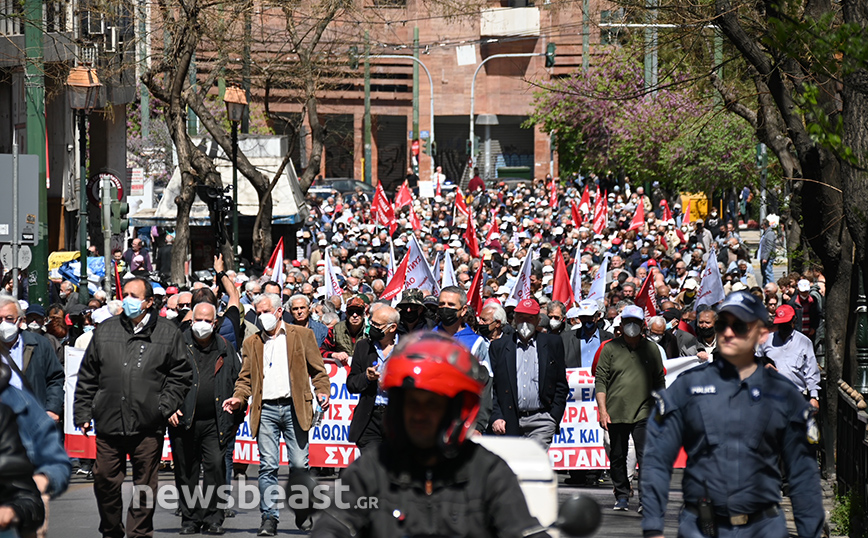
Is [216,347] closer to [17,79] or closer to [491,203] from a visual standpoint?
[17,79]

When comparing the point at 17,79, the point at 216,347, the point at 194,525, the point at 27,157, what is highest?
the point at 17,79

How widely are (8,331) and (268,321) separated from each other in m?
2.08

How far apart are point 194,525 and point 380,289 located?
10835 millimetres

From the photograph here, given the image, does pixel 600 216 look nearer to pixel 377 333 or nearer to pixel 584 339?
pixel 584 339

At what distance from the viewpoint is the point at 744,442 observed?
518 centimetres

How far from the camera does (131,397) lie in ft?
27.7

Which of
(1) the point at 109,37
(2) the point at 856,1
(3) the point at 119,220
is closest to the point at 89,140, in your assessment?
(1) the point at 109,37

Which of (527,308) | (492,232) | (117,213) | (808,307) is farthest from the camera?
(492,232)

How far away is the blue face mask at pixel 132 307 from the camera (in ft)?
27.8

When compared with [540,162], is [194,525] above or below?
below

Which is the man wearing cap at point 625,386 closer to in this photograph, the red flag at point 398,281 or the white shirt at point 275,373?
the white shirt at point 275,373

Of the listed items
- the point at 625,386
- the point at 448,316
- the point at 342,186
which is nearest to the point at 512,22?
the point at 342,186

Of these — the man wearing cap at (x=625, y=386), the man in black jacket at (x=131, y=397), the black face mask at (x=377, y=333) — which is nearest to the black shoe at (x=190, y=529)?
the man in black jacket at (x=131, y=397)

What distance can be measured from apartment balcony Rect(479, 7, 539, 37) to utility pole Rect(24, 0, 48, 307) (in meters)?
46.4
